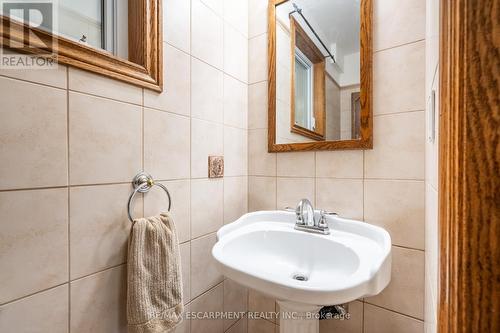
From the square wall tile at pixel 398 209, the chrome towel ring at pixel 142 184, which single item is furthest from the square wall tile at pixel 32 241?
the square wall tile at pixel 398 209

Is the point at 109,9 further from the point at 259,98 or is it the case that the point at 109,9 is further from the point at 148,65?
the point at 259,98

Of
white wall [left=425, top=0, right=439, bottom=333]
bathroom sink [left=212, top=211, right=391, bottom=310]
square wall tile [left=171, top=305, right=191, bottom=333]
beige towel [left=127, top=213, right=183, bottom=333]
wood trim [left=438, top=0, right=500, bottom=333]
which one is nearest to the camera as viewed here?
wood trim [left=438, top=0, right=500, bottom=333]

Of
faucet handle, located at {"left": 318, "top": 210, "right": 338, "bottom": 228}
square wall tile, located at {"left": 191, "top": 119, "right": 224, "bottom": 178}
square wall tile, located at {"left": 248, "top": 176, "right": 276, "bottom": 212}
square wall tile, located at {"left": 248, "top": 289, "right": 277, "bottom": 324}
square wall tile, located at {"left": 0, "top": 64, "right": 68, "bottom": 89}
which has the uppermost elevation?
square wall tile, located at {"left": 0, "top": 64, "right": 68, "bottom": 89}

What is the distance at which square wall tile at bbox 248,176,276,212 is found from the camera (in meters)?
1.29

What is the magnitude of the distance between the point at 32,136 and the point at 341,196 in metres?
1.13

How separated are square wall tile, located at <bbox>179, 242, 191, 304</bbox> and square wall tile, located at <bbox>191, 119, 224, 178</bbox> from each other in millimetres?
316

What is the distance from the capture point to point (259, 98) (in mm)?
1348

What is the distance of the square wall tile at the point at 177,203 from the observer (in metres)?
0.87

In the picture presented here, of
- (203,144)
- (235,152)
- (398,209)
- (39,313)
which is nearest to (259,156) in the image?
(235,152)

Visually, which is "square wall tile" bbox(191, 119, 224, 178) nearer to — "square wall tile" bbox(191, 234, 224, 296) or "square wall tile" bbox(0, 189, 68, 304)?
"square wall tile" bbox(191, 234, 224, 296)

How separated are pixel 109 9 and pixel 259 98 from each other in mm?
779

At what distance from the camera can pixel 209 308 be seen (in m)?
1.13

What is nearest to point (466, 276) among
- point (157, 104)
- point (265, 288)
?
point (265, 288)

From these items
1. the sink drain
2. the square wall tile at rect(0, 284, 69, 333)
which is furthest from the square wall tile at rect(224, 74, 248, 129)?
the square wall tile at rect(0, 284, 69, 333)
